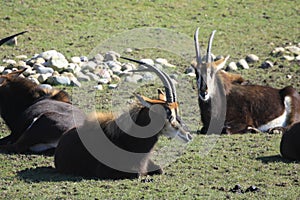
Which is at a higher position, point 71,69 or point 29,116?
point 29,116

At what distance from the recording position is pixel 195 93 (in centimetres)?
1525

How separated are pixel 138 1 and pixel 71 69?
7.01 metres

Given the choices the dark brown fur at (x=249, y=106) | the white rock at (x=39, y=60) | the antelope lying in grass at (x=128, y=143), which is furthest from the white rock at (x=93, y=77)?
the antelope lying in grass at (x=128, y=143)

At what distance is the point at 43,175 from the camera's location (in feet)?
30.7

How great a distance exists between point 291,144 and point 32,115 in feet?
12.5

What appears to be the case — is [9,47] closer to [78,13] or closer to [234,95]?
[78,13]

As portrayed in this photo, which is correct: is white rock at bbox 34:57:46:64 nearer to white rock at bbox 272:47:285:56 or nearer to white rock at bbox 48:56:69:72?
white rock at bbox 48:56:69:72

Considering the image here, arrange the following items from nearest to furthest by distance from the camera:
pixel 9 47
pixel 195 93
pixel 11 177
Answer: pixel 11 177
pixel 195 93
pixel 9 47

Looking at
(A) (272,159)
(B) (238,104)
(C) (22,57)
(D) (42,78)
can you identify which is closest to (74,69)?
(D) (42,78)

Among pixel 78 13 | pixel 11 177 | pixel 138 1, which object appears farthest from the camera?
pixel 138 1

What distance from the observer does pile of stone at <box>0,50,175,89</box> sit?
15753 millimetres

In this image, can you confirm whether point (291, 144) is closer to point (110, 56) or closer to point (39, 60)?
point (39, 60)

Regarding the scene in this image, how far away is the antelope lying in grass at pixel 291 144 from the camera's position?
1003 cm

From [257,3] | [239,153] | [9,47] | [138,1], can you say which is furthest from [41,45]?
[239,153]
